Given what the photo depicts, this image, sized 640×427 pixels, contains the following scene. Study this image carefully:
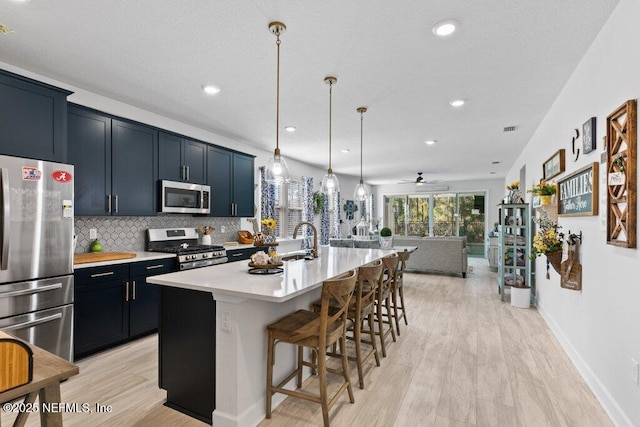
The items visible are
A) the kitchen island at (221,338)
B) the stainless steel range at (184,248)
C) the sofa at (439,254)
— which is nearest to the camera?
the kitchen island at (221,338)

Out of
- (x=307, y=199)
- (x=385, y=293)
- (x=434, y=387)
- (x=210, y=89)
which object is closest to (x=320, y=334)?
(x=434, y=387)

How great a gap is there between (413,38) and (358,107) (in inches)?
57.3

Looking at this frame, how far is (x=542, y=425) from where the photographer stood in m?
2.04

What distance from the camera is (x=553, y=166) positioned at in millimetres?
3570

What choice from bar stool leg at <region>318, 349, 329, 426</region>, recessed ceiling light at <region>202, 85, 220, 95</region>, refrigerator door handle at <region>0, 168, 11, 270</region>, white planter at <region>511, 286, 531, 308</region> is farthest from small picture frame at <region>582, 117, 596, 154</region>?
refrigerator door handle at <region>0, 168, 11, 270</region>

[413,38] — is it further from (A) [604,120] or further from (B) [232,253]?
(B) [232,253]

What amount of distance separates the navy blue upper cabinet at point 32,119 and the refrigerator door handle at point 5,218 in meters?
0.26

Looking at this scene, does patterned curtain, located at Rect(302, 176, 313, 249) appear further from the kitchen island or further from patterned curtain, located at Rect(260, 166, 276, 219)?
the kitchen island

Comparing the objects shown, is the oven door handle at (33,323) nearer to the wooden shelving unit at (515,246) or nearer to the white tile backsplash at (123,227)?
the white tile backsplash at (123,227)

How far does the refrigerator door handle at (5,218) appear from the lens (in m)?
2.35

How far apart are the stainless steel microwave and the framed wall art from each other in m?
4.24

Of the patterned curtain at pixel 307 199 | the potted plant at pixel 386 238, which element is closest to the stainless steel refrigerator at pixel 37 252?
the patterned curtain at pixel 307 199

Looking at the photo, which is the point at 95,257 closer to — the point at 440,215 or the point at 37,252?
the point at 37,252

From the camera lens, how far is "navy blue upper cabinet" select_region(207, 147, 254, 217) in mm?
4738
